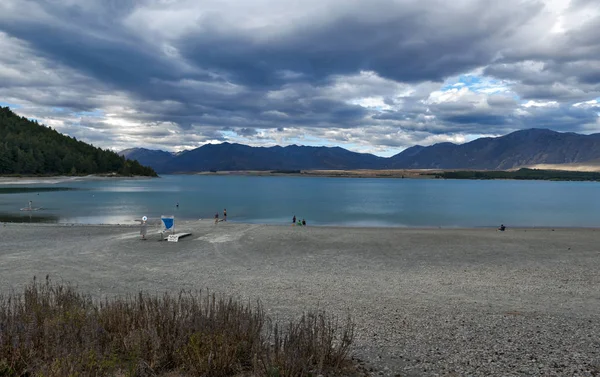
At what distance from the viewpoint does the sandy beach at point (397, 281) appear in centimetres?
801

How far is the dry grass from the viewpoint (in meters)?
5.80

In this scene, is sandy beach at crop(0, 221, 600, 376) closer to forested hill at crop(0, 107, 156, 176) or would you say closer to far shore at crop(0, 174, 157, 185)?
far shore at crop(0, 174, 157, 185)

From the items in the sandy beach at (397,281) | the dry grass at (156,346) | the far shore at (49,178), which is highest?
the far shore at (49,178)

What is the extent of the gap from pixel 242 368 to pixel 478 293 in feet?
33.2

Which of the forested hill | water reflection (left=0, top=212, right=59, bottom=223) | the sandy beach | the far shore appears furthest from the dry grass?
the forested hill

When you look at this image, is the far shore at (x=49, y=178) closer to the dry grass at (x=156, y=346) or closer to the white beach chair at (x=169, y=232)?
the white beach chair at (x=169, y=232)

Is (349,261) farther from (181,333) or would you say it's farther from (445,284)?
(181,333)

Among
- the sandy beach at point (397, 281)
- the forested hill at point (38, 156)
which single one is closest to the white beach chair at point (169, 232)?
the sandy beach at point (397, 281)

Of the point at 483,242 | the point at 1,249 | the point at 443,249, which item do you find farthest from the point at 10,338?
the point at 483,242

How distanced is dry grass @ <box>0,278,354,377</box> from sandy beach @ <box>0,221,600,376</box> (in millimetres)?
1722

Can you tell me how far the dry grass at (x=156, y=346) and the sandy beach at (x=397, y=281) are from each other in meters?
1.72

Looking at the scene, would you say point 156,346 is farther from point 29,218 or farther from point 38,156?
point 38,156

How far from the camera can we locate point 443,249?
80.7 ft

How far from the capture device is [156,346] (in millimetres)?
6254
